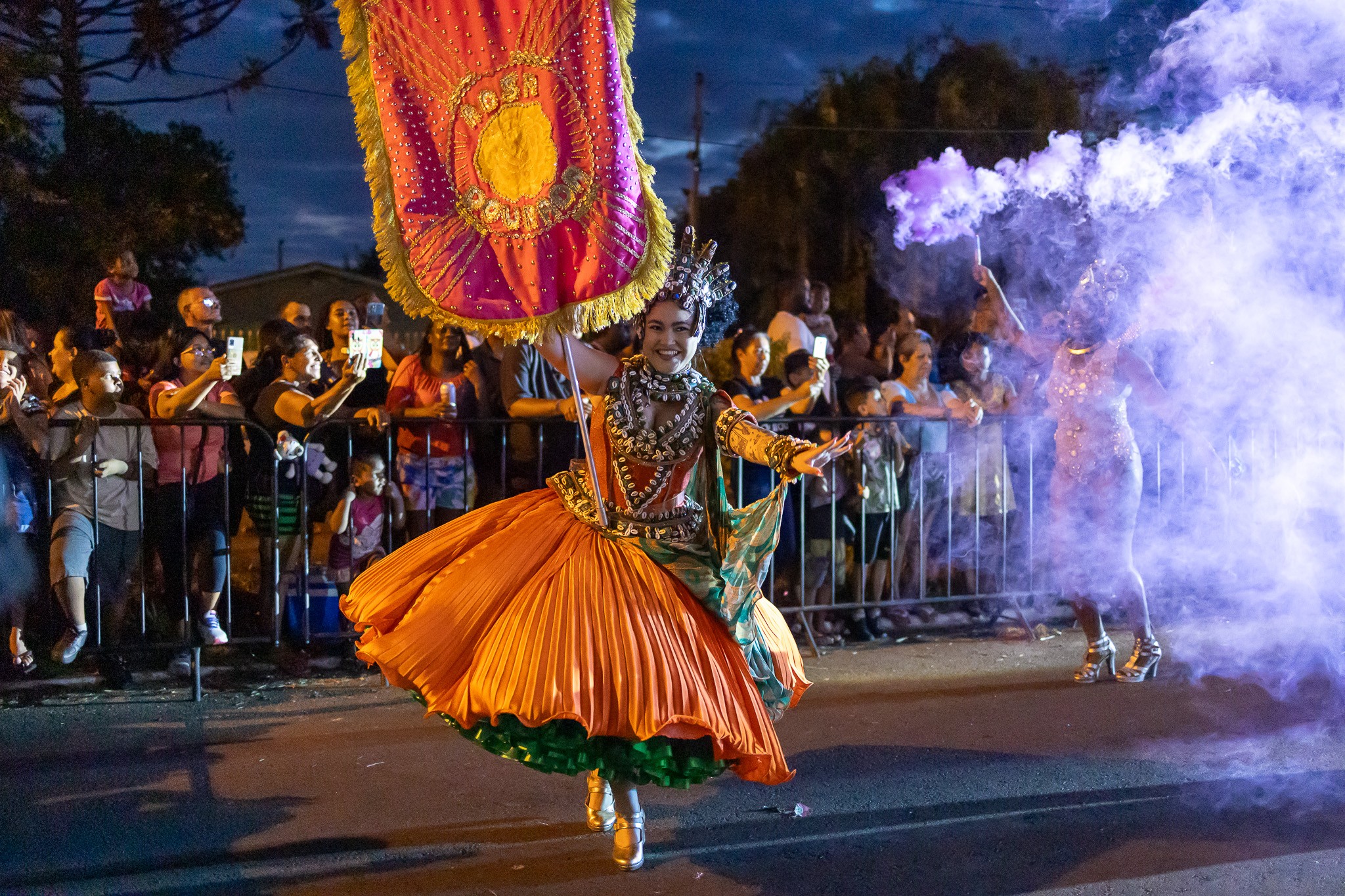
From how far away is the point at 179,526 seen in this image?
20.4ft

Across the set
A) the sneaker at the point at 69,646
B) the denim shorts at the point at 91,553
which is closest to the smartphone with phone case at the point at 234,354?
the denim shorts at the point at 91,553

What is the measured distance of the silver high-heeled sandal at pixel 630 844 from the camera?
13.0ft

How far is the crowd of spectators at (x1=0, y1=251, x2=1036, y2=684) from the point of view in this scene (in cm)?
588

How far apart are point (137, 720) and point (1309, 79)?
6.72 meters

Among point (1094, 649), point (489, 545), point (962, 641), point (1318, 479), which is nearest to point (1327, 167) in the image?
point (1318, 479)

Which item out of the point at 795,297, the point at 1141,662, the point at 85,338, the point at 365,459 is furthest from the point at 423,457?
the point at 1141,662

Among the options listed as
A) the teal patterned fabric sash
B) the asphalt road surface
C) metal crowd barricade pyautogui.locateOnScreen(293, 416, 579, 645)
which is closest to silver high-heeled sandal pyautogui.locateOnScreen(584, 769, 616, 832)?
the asphalt road surface

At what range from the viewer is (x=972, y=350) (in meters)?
7.90

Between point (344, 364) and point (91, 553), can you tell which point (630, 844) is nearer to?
point (91, 553)

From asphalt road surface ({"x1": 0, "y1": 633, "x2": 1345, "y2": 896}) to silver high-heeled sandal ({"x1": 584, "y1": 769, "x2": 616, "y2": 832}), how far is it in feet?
0.53

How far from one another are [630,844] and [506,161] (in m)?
2.36

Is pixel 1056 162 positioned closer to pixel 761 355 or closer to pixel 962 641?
pixel 761 355

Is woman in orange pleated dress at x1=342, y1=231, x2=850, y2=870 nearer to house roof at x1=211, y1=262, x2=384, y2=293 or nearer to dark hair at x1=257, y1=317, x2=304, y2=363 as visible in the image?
dark hair at x1=257, y1=317, x2=304, y2=363

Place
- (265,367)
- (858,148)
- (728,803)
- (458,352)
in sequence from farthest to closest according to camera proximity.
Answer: (858,148)
(458,352)
(265,367)
(728,803)
